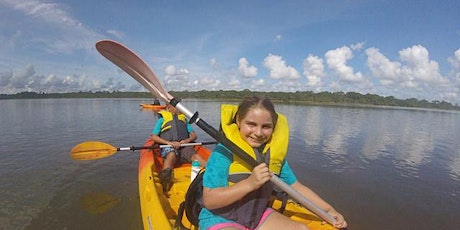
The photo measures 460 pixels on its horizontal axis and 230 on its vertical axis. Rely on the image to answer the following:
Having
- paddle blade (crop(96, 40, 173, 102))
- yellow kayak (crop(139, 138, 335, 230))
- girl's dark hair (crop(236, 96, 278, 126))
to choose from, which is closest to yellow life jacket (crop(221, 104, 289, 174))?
girl's dark hair (crop(236, 96, 278, 126))

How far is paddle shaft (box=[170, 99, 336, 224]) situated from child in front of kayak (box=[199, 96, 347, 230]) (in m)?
0.09

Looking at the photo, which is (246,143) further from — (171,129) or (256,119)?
(171,129)

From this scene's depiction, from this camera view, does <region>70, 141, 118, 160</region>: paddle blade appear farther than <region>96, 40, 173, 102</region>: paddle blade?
Yes

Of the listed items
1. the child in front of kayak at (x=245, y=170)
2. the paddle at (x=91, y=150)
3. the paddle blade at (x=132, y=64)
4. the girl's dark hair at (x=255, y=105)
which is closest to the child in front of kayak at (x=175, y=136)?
the paddle at (x=91, y=150)

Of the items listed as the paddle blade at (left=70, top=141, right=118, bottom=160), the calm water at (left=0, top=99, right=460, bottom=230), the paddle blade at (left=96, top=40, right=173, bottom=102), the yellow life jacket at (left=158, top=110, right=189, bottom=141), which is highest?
the paddle blade at (left=96, top=40, right=173, bottom=102)

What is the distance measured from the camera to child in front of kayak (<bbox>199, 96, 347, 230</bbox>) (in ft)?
7.47

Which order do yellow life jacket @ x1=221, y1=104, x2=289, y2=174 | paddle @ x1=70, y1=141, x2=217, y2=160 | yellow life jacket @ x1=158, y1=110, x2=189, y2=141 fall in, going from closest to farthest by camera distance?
Result: yellow life jacket @ x1=221, y1=104, x2=289, y2=174, paddle @ x1=70, y1=141, x2=217, y2=160, yellow life jacket @ x1=158, y1=110, x2=189, y2=141

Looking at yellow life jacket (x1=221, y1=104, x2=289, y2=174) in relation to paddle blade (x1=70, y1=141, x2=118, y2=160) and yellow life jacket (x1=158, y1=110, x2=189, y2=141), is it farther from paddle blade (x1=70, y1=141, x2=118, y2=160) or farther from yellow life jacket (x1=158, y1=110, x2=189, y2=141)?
paddle blade (x1=70, y1=141, x2=118, y2=160)

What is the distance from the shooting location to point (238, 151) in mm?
2322

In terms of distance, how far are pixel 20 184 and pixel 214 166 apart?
21.1 ft

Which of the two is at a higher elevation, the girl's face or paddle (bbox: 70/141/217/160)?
the girl's face

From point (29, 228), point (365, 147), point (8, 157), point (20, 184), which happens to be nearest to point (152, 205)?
point (29, 228)

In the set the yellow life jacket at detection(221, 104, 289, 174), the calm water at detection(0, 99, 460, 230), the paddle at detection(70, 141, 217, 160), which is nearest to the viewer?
the yellow life jacket at detection(221, 104, 289, 174)

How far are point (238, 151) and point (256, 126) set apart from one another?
26 cm
